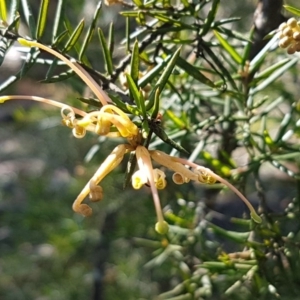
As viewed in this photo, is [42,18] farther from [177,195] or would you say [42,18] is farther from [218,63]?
[177,195]

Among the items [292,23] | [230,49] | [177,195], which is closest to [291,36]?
[292,23]

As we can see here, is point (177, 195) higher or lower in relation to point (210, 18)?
lower

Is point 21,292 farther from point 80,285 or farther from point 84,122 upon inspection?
point 84,122

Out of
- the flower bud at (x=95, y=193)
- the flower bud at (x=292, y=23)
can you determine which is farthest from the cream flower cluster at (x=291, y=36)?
the flower bud at (x=95, y=193)

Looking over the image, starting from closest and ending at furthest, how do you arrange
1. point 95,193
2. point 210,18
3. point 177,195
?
point 95,193, point 210,18, point 177,195

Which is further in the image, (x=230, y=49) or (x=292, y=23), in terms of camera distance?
(x=230, y=49)

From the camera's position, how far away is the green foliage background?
1.21ft

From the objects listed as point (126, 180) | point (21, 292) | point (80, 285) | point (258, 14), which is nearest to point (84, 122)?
point (126, 180)

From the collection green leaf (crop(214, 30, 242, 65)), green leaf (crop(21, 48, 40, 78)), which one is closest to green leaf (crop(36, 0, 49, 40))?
green leaf (crop(21, 48, 40, 78))

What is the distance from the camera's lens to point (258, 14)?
0.38 m

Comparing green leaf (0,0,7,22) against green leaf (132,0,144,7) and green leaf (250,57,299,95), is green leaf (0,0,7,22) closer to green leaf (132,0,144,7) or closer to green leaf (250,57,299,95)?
green leaf (132,0,144,7)

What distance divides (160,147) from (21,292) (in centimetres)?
56

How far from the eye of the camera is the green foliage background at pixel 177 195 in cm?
37

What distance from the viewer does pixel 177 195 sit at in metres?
0.48
